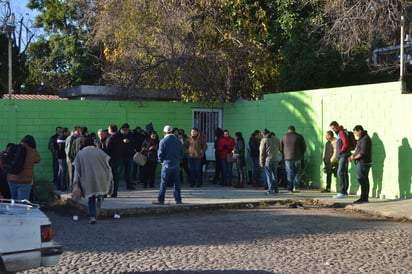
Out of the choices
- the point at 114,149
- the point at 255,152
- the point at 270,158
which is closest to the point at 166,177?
the point at 114,149

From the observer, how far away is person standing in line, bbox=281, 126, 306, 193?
14172 mm

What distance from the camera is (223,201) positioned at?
41.1ft

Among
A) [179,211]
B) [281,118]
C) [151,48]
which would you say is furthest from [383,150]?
[151,48]

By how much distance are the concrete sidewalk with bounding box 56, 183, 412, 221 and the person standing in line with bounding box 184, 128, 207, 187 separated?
75 centimetres

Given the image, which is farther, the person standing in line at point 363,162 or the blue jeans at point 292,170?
the blue jeans at point 292,170

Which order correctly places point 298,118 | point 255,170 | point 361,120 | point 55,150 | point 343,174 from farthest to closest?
point 255,170
point 298,118
point 55,150
point 361,120
point 343,174

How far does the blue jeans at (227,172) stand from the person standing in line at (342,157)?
3815mm

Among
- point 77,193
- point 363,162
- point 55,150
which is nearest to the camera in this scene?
point 77,193

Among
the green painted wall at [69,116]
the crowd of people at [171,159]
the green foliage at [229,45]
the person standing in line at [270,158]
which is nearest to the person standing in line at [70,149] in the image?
the crowd of people at [171,159]

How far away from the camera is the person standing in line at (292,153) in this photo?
14.2 m

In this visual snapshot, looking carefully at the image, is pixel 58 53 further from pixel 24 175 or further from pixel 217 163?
pixel 24 175

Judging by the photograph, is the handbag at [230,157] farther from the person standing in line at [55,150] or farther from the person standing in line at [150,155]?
the person standing in line at [55,150]

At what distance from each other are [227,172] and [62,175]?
492 centimetres

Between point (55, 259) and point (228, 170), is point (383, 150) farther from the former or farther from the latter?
point (55, 259)
